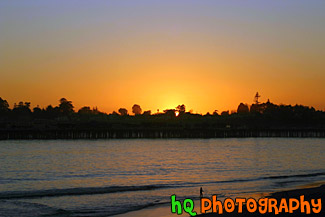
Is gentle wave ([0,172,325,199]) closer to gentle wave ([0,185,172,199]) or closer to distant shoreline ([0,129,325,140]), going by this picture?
gentle wave ([0,185,172,199])

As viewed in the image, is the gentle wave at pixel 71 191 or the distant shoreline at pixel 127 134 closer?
the gentle wave at pixel 71 191

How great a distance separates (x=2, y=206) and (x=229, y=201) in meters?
10.5

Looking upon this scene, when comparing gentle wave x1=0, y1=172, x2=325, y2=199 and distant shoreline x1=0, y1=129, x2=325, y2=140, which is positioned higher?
distant shoreline x1=0, y1=129, x2=325, y2=140

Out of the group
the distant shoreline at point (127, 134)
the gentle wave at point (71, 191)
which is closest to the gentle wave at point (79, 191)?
the gentle wave at point (71, 191)

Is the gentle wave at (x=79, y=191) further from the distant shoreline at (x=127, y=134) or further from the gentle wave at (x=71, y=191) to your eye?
the distant shoreline at (x=127, y=134)

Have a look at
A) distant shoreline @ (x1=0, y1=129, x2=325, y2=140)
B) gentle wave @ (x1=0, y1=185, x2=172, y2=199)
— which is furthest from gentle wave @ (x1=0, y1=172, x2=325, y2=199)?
distant shoreline @ (x1=0, y1=129, x2=325, y2=140)

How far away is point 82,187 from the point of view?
27.9m

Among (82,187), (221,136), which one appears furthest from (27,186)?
(221,136)

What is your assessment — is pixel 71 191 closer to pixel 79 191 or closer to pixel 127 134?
pixel 79 191

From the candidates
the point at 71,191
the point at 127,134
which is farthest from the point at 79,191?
the point at 127,134

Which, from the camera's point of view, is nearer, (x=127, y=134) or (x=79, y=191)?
(x=79, y=191)

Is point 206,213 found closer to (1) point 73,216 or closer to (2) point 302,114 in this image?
(1) point 73,216

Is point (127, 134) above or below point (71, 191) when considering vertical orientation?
above

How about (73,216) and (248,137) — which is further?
(248,137)
